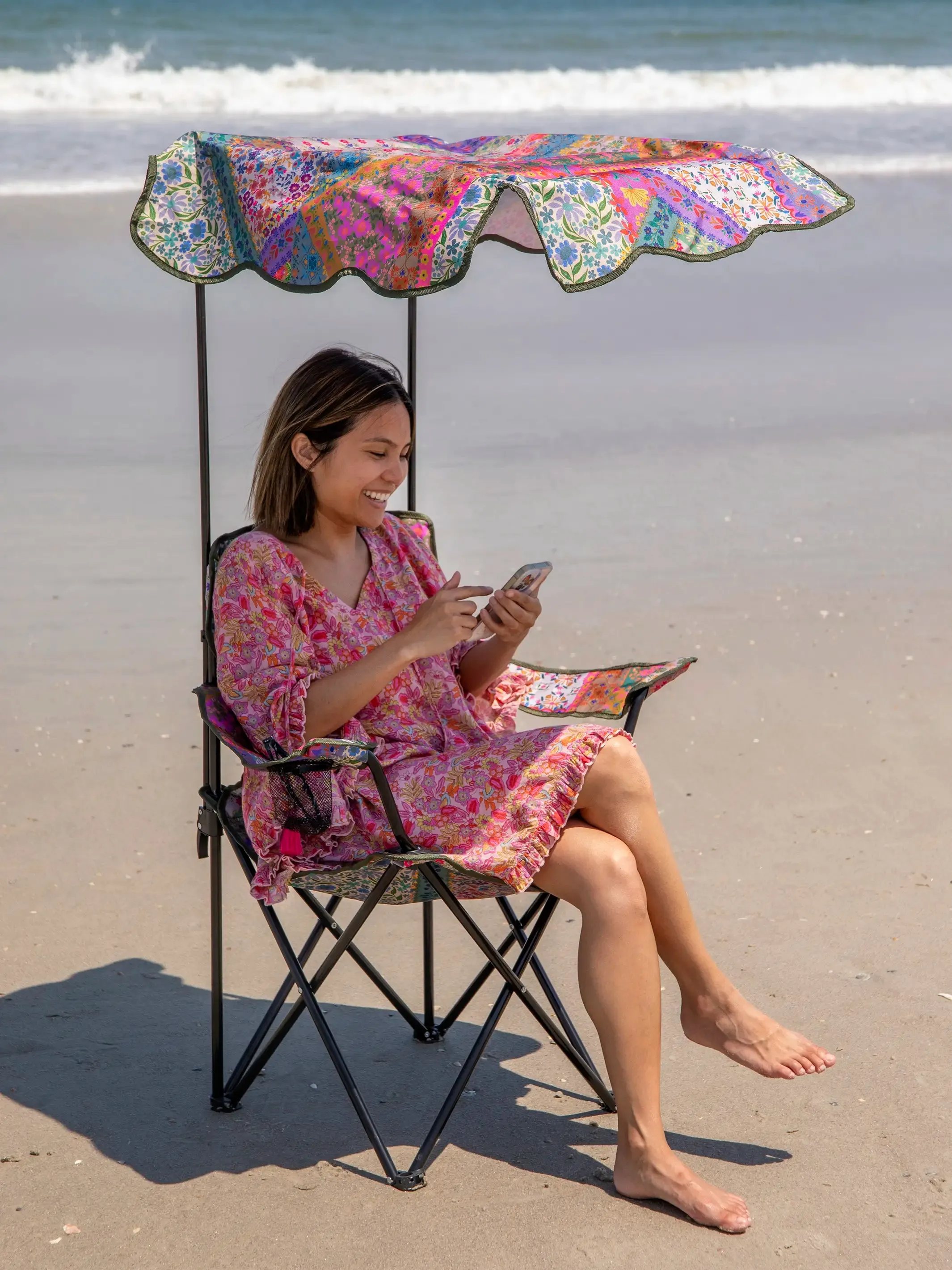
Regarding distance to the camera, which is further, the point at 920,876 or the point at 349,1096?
the point at 920,876

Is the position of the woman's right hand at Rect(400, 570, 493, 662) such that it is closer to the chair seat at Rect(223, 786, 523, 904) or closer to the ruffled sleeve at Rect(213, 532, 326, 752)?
the ruffled sleeve at Rect(213, 532, 326, 752)

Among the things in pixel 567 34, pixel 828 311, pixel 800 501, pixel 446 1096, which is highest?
pixel 567 34

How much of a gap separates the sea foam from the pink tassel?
1387 centimetres

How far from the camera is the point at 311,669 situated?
116 inches

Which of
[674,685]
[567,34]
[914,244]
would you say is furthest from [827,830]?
[567,34]

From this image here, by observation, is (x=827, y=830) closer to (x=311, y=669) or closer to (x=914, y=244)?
(x=311, y=669)

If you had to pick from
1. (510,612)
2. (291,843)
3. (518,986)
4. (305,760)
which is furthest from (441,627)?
(518,986)

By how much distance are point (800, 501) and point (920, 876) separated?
324 centimetres

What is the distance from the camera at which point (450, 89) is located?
1773 cm

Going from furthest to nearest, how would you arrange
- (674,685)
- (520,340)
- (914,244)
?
(914,244), (520,340), (674,685)

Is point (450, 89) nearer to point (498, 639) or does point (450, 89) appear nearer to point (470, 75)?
point (470, 75)

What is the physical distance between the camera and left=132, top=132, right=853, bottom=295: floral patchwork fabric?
98.7 inches

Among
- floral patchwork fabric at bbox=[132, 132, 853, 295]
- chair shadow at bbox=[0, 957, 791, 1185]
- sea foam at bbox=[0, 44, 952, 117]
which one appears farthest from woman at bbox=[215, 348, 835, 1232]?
sea foam at bbox=[0, 44, 952, 117]

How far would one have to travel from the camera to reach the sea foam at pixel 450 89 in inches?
634
